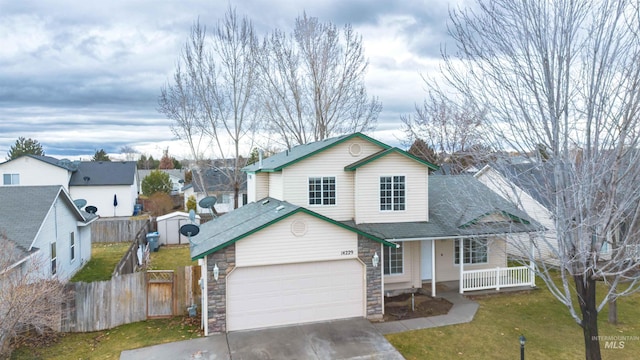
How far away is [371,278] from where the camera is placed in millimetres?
11852

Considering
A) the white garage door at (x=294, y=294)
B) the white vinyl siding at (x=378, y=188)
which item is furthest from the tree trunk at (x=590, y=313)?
the white vinyl siding at (x=378, y=188)

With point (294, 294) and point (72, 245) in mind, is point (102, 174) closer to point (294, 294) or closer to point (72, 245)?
point (72, 245)

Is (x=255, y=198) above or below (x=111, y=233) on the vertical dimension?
above

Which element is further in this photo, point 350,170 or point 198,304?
point 350,170

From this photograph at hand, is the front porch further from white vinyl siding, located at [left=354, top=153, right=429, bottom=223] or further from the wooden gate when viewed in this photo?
the wooden gate

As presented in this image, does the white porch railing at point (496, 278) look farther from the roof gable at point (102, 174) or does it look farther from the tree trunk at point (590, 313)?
the roof gable at point (102, 174)

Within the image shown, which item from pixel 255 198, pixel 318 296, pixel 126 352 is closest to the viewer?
pixel 126 352

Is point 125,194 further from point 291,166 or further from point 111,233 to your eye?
point 291,166

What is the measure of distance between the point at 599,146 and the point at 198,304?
457 inches

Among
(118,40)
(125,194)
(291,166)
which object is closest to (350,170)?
(291,166)

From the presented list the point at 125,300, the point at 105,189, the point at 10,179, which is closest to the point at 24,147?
the point at 10,179

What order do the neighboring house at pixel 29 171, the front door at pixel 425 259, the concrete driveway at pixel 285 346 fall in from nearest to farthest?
the concrete driveway at pixel 285 346, the front door at pixel 425 259, the neighboring house at pixel 29 171

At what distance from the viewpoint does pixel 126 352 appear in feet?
32.0

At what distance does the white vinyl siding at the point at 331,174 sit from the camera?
14.4m
